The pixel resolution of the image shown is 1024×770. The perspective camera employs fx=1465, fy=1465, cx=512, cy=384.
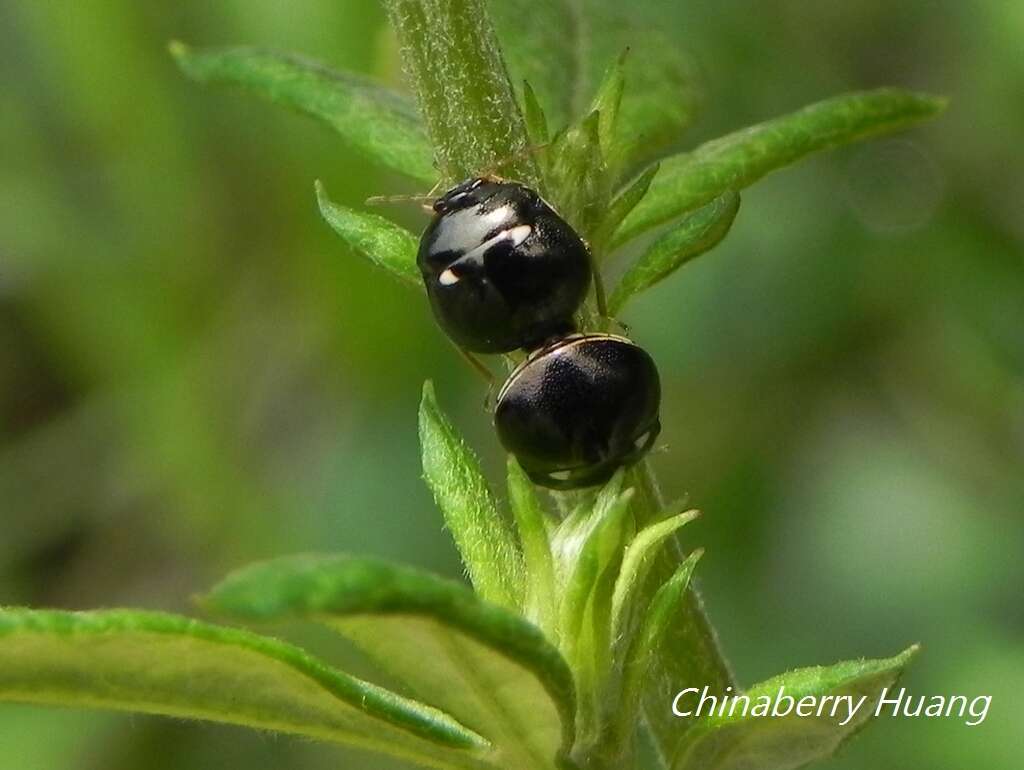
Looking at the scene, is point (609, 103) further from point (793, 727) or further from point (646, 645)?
point (793, 727)

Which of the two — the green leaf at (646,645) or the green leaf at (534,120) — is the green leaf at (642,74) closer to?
the green leaf at (534,120)

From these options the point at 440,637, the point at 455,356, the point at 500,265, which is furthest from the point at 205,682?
the point at 455,356

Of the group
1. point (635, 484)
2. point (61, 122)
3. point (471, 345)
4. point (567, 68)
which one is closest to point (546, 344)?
point (471, 345)

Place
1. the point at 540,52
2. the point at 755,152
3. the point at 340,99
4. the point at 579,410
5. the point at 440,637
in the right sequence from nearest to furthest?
the point at 440,637 < the point at 579,410 < the point at 755,152 < the point at 340,99 < the point at 540,52

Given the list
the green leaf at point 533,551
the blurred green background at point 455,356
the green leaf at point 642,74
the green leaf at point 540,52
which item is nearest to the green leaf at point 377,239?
the green leaf at point 533,551

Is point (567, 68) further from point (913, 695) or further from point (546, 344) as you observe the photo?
point (913, 695)

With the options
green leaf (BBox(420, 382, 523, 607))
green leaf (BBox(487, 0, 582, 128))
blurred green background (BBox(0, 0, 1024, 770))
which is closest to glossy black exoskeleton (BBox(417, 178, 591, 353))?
green leaf (BBox(420, 382, 523, 607))

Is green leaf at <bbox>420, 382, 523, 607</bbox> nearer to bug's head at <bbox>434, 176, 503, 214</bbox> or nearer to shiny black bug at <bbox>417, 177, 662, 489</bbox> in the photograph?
shiny black bug at <bbox>417, 177, 662, 489</bbox>
